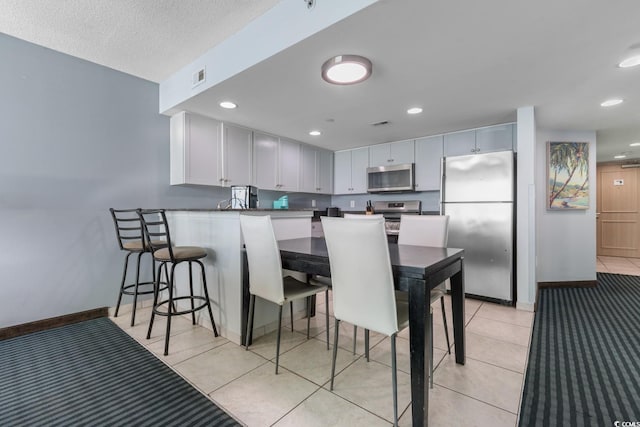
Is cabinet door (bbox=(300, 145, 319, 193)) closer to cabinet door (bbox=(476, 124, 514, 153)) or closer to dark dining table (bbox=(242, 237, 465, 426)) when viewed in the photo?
cabinet door (bbox=(476, 124, 514, 153))

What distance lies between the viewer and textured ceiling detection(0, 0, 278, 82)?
1968mm

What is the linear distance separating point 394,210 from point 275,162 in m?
1.99

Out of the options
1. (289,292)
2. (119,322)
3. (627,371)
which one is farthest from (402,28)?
(119,322)

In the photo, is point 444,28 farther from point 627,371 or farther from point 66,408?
point 66,408

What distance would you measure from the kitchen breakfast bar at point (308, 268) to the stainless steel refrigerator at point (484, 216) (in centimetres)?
161

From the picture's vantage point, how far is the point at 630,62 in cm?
207

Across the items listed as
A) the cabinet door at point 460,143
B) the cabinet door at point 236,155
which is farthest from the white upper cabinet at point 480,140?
the cabinet door at point 236,155

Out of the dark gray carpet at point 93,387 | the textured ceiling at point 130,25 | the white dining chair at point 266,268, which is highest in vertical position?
the textured ceiling at point 130,25

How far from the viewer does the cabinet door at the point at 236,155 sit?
11.5ft

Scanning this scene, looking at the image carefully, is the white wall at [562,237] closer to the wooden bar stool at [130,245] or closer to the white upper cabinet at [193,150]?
the white upper cabinet at [193,150]

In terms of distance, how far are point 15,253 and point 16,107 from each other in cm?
121

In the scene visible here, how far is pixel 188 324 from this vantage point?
2.62m

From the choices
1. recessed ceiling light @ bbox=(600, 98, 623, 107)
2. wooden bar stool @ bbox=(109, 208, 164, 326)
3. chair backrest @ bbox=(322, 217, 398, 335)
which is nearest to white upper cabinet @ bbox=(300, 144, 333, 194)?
wooden bar stool @ bbox=(109, 208, 164, 326)

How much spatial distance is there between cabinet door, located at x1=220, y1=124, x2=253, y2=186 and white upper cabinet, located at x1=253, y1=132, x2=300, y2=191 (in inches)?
4.4
